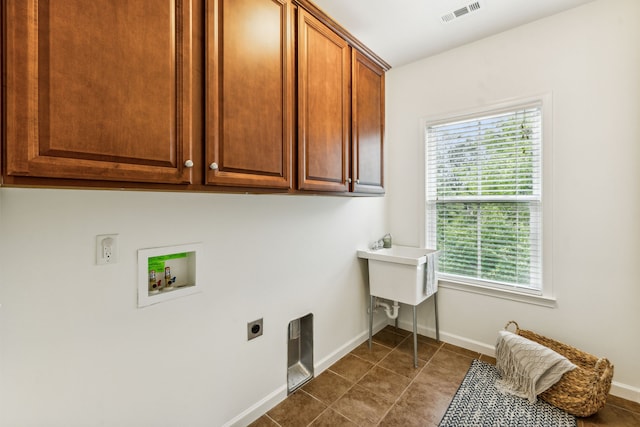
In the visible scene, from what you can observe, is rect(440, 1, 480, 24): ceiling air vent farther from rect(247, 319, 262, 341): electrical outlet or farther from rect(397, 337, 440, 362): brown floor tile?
rect(397, 337, 440, 362): brown floor tile

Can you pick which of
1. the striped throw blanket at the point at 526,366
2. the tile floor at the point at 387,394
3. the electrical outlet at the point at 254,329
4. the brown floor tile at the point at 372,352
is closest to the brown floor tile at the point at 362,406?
the tile floor at the point at 387,394

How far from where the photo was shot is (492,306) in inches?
93.7

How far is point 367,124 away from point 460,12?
3.14ft

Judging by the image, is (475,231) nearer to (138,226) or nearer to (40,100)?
(138,226)

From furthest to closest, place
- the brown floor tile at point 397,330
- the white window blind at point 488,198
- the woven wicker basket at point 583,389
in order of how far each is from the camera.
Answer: the brown floor tile at point 397,330, the white window blind at point 488,198, the woven wicker basket at point 583,389

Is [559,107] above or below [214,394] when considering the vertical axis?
above

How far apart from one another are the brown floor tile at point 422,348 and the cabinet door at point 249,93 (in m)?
1.86

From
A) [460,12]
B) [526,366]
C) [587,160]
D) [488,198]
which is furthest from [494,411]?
[460,12]

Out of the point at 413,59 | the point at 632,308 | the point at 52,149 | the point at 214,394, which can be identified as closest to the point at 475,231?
the point at 632,308

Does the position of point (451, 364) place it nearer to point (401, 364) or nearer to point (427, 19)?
point (401, 364)

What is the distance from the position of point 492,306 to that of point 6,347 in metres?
2.82

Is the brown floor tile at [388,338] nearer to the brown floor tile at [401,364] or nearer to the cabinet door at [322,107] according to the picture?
the brown floor tile at [401,364]

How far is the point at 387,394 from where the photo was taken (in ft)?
6.37

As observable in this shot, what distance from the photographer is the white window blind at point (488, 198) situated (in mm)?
2211
